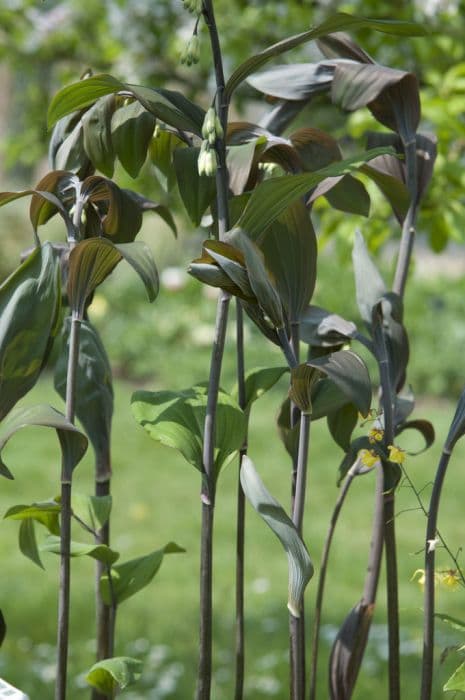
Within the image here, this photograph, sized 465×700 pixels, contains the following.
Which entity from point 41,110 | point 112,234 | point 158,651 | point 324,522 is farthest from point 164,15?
point 112,234

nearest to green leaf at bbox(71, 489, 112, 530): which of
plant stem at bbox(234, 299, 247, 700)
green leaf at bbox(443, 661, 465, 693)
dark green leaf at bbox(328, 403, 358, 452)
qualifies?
plant stem at bbox(234, 299, 247, 700)

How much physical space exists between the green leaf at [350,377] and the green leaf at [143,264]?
141 millimetres

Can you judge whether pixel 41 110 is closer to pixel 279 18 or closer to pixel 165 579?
pixel 279 18

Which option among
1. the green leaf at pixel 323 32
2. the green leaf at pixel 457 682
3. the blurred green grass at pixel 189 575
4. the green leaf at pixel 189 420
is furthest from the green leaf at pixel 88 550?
the blurred green grass at pixel 189 575

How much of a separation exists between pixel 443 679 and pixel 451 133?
3.36 ft

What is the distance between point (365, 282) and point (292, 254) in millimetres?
110

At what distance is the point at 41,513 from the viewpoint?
1.00 m

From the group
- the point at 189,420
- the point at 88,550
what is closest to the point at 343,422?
the point at 189,420

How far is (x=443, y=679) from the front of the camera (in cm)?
188

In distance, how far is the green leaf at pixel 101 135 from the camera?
90 cm

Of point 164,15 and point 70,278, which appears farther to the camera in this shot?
point 164,15

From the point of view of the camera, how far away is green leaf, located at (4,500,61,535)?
95cm

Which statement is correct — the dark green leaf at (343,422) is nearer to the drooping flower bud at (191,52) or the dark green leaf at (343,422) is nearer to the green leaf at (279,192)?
the green leaf at (279,192)

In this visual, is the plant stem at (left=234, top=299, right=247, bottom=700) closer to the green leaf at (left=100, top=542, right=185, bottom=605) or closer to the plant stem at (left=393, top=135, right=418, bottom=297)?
the green leaf at (left=100, top=542, right=185, bottom=605)
